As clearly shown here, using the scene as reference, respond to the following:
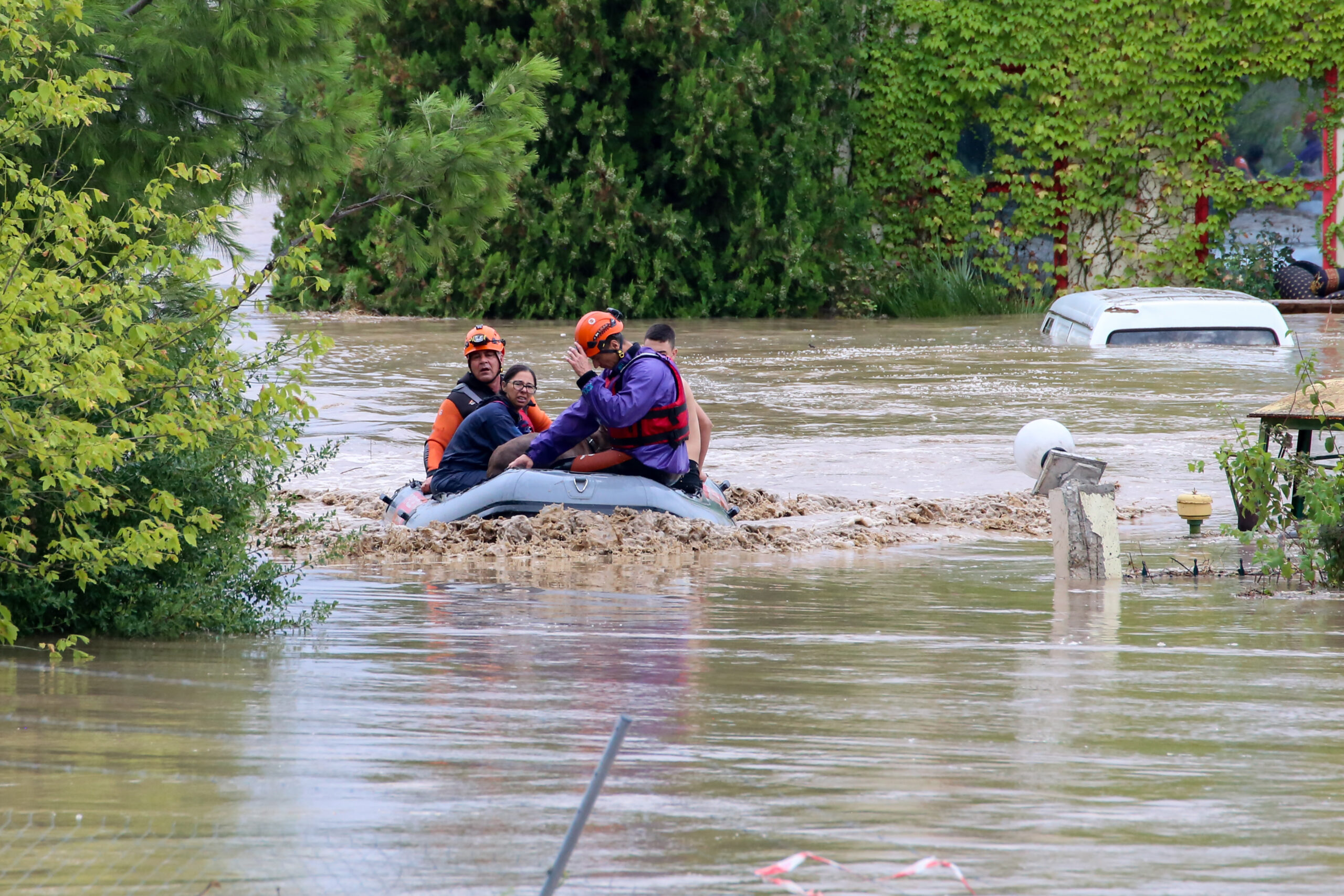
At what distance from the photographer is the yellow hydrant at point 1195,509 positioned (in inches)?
384

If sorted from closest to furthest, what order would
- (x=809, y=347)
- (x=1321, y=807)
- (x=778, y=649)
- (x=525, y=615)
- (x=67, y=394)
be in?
(x=1321, y=807) → (x=67, y=394) → (x=778, y=649) → (x=525, y=615) → (x=809, y=347)

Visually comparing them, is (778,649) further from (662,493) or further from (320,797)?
(662,493)

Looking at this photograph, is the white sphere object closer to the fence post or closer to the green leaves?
the green leaves

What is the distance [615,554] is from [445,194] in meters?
2.96

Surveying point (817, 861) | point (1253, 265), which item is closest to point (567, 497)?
point (817, 861)

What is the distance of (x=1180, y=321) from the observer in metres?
19.5

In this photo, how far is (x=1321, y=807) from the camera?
4.28m

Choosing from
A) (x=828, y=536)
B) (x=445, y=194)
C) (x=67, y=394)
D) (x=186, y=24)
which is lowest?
(x=828, y=536)

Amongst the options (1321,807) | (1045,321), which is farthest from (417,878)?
(1045,321)

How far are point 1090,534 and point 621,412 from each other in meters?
2.55

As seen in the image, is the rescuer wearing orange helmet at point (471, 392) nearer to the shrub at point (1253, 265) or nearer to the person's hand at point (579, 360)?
the person's hand at point (579, 360)

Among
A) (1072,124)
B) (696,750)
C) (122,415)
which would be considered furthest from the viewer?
(1072,124)

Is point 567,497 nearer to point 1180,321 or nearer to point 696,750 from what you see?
point 696,750

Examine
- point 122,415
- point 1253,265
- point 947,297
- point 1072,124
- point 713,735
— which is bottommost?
point 713,735
